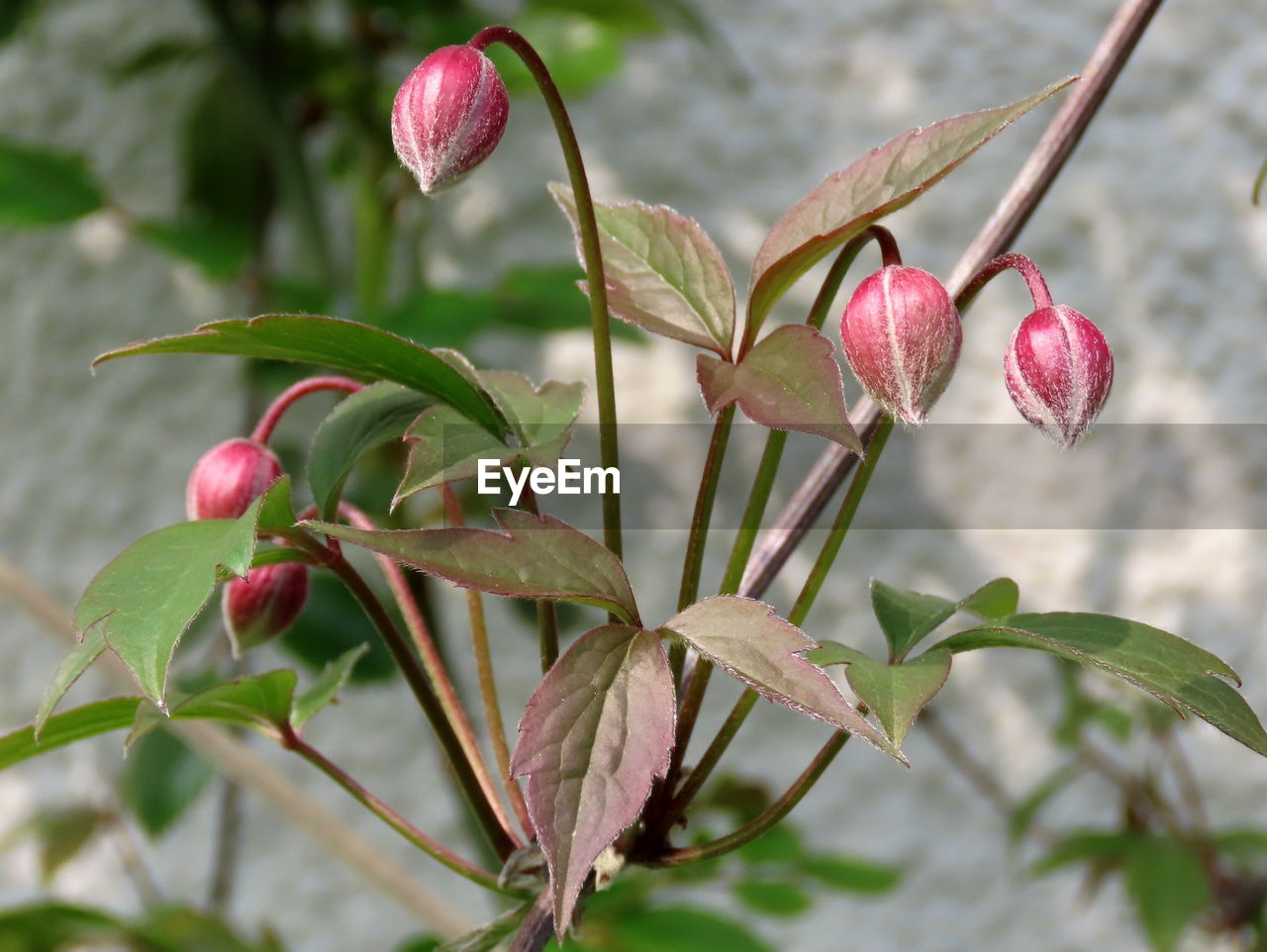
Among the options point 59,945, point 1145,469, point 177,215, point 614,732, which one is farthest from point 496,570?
point 1145,469

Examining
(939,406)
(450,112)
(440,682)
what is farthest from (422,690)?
(939,406)

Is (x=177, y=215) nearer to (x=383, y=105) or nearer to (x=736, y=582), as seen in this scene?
(x=383, y=105)

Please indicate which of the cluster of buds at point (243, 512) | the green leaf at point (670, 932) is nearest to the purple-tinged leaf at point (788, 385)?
the cluster of buds at point (243, 512)

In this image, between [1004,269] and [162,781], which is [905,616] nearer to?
[1004,269]

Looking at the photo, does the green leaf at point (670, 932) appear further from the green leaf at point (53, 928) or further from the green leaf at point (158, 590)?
the green leaf at point (158, 590)

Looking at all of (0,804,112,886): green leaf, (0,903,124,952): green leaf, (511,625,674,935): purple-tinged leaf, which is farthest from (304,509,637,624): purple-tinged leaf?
(0,804,112,886): green leaf
